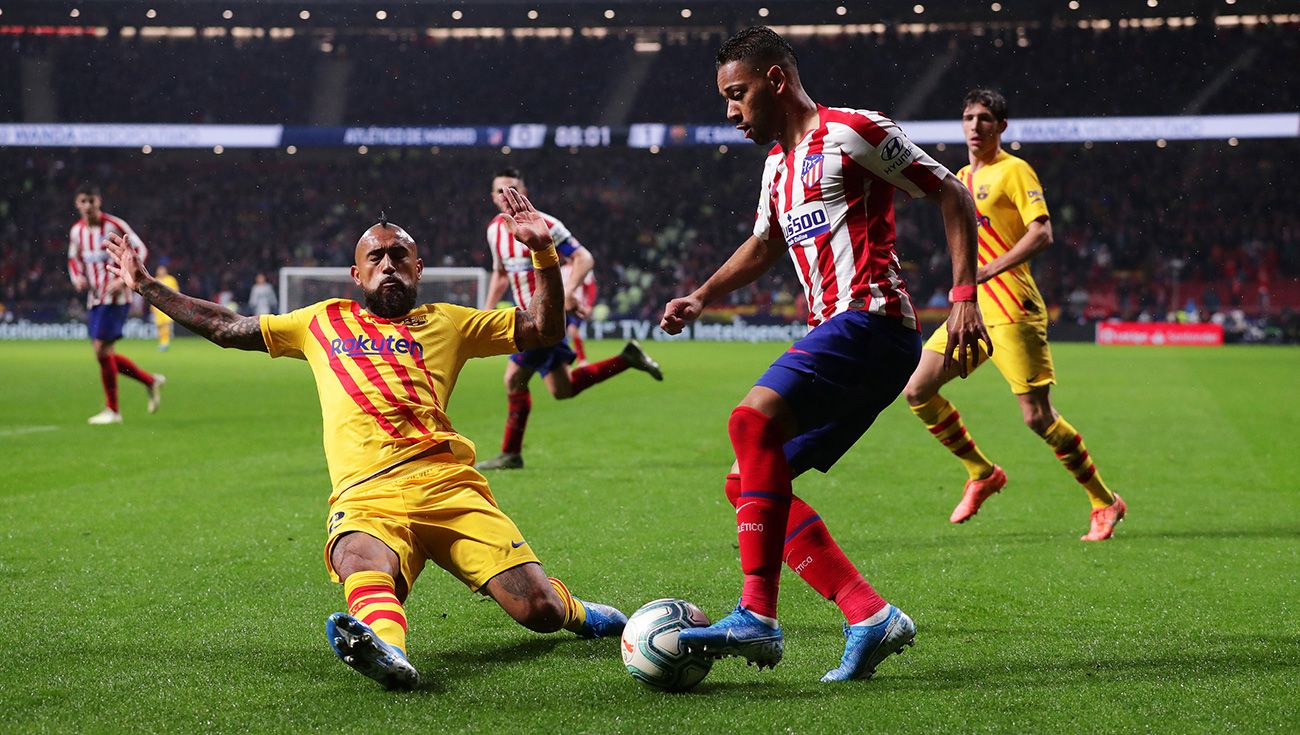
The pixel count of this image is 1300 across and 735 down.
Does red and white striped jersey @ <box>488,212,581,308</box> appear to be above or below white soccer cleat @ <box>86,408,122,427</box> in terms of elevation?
above

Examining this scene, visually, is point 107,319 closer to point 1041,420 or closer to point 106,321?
point 106,321

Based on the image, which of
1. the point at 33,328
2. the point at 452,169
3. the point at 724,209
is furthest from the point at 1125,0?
the point at 33,328

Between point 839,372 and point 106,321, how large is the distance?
9.73 metres

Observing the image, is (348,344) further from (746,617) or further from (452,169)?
(452,169)

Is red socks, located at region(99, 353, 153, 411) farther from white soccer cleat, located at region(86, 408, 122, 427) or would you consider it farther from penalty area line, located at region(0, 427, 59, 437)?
penalty area line, located at region(0, 427, 59, 437)

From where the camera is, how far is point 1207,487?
7.94 meters

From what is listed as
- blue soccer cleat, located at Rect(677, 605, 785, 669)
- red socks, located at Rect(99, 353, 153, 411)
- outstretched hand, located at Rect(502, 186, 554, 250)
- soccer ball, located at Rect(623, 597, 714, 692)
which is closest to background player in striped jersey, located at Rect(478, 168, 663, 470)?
outstretched hand, located at Rect(502, 186, 554, 250)

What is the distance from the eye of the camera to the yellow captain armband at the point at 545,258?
13.1 feet

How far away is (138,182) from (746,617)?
41.0 m

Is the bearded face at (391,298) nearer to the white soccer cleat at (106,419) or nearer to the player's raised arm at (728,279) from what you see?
the player's raised arm at (728,279)

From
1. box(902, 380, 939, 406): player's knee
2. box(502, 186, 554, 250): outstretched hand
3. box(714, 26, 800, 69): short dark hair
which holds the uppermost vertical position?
box(714, 26, 800, 69): short dark hair

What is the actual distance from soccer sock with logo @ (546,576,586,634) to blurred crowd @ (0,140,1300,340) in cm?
2750

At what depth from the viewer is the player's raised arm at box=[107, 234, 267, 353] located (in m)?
4.14

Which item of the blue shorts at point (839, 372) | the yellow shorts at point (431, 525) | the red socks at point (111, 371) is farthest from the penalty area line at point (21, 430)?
the blue shorts at point (839, 372)
